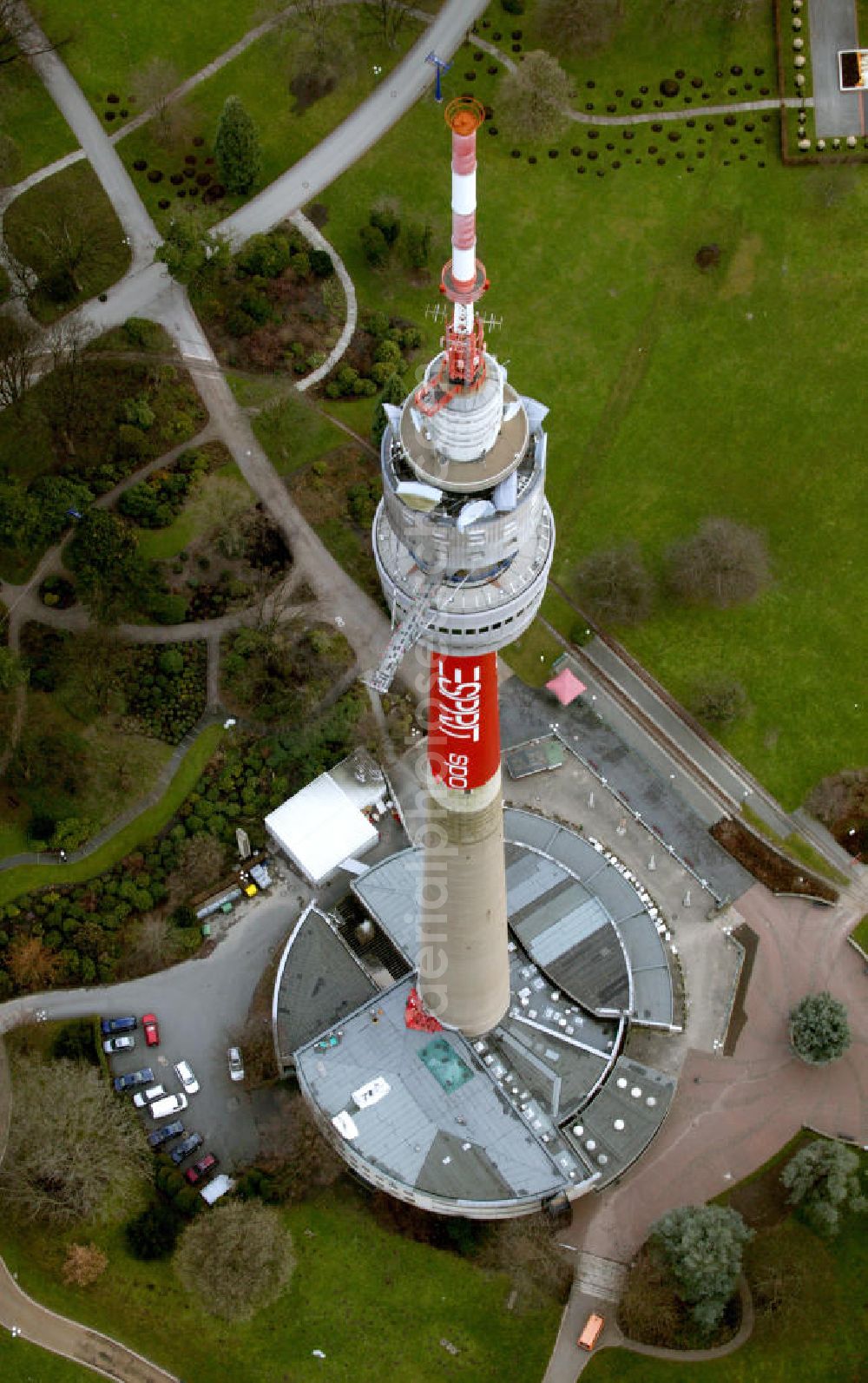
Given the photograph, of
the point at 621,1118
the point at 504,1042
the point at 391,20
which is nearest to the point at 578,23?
the point at 391,20

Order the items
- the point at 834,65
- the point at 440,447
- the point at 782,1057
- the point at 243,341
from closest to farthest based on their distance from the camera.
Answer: the point at 440,447 → the point at 782,1057 → the point at 243,341 → the point at 834,65

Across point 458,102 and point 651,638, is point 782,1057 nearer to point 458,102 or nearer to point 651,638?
point 651,638

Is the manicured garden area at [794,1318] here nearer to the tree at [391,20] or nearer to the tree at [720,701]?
the tree at [720,701]

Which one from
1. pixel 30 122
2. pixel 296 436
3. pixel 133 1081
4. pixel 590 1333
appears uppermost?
pixel 30 122

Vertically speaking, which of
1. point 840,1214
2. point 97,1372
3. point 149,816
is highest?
point 149,816

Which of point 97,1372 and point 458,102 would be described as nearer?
point 458,102

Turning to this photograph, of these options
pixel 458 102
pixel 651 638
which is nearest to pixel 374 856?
pixel 651 638

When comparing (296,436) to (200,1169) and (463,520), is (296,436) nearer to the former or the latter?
(200,1169)
